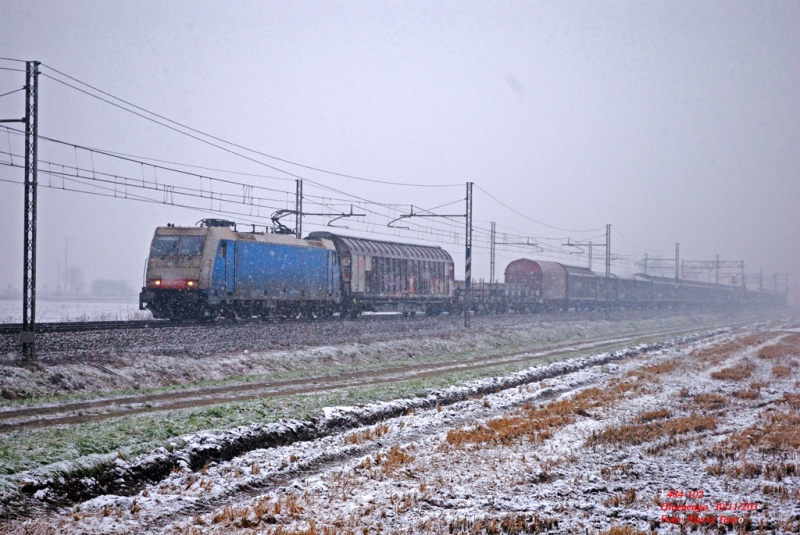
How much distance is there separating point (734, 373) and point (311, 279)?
1814cm

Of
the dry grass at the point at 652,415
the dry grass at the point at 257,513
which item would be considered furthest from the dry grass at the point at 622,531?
the dry grass at the point at 652,415

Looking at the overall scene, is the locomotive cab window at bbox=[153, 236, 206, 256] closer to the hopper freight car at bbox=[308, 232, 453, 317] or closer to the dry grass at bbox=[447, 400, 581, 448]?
the hopper freight car at bbox=[308, 232, 453, 317]

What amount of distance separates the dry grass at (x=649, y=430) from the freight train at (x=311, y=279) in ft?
58.2

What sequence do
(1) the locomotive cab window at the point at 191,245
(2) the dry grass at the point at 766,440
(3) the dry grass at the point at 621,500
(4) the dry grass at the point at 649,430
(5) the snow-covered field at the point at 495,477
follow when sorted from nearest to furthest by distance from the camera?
(5) the snow-covered field at the point at 495,477
(3) the dry grass at the point at 621,500
(2) the dry grass at the point at 766,440
(4) the dry grass at the point at 649,430
(1) the locomotive cab window at the point at 191,245

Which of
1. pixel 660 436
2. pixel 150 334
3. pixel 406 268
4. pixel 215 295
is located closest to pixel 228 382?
pixel 150 334

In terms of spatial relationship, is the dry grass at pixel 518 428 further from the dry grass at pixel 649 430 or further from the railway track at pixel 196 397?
the railway track at pixel 196 397

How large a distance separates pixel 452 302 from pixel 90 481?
36284 millimetres

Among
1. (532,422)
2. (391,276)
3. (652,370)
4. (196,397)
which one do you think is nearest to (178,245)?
(196,397)

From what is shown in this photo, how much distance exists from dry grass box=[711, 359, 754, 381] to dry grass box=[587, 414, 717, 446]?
757cm

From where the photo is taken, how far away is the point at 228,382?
56.4 feet

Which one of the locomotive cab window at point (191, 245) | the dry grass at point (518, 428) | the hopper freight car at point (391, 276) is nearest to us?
the dry grass at point (518, 428)

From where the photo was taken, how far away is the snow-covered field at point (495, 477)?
661cm

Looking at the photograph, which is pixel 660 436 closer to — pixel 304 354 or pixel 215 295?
pixel 304 354

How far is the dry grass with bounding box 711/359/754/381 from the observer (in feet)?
61.8
